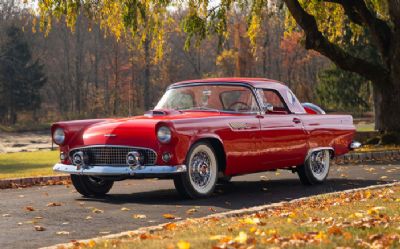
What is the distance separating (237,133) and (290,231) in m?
4.35

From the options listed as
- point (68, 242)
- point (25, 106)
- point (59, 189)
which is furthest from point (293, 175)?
point (25, 106)

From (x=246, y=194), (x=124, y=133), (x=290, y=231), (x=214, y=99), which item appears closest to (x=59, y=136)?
(x=124, y=133)

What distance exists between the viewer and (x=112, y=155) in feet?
33.2

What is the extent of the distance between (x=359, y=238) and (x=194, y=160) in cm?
442

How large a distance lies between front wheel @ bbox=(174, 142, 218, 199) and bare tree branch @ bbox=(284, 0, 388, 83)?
10.7 m

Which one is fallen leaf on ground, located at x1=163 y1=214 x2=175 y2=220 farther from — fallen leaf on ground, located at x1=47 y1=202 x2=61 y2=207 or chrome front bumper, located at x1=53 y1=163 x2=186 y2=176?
fallen leaf on ground, located at x1=47 y1=202 x2=61 y2=207

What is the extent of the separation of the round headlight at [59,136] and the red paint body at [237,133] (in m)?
0.07

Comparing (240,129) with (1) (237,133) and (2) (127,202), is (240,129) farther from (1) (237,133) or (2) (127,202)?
(2) (127,202)

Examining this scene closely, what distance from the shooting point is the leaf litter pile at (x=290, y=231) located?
18.9ft

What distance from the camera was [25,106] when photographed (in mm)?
65812

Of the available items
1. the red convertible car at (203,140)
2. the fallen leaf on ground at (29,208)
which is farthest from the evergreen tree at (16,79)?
the fallen leaf on ground at (29,208)

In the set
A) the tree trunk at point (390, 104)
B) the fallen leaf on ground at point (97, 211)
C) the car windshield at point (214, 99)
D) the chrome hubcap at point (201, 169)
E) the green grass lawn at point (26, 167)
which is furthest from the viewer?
the tree trunk at point (390, 104)

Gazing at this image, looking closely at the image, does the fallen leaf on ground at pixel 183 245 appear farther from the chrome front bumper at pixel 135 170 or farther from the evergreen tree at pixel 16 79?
the evergreen tree at pixel 16 79

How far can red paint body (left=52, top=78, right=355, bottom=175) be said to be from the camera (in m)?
9.91
